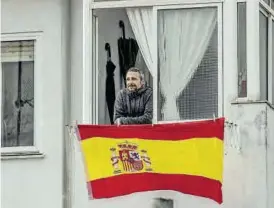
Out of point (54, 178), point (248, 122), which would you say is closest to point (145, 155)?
point (248, 122)

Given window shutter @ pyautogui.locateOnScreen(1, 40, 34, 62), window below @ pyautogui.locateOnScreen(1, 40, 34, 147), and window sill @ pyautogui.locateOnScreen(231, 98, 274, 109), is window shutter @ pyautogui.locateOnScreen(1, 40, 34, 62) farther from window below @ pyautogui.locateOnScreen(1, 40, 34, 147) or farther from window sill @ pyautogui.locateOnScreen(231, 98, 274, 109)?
window sill @ pyautogui.locateOnScreen(231, 98, 274, 109)

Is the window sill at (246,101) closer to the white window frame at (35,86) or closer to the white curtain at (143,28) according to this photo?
the white curtain at (143,28)

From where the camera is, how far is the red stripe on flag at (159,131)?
16.1 meters

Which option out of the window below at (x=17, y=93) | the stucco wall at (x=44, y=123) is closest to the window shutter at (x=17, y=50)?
the window below at (x=17, y=93)

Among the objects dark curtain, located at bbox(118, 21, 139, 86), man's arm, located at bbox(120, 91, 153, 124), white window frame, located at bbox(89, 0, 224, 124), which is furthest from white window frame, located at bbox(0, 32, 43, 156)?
man's arm, located at bbox(120, 91, 153, 124)

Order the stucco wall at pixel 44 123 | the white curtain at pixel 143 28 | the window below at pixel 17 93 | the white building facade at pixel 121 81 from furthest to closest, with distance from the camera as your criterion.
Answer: the window below at pixel 17 93 < the stucco wall at pixel 44 123 < the white curtain at pixel 143 28 < the white building facade at pixel 121 81

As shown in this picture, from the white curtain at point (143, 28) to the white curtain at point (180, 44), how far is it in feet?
0.49

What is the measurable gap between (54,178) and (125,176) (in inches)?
107

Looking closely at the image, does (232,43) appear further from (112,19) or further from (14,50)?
(14,50)

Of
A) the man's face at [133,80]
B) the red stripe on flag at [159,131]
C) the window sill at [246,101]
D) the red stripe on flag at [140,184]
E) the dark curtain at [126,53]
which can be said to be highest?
the dark curtain at [126,53]

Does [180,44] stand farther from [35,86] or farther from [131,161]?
[35,86]

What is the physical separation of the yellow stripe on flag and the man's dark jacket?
63 cm

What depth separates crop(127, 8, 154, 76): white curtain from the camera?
1734 cm

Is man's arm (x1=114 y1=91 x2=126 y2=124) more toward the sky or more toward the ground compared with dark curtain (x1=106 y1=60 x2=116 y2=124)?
more toward the ground
